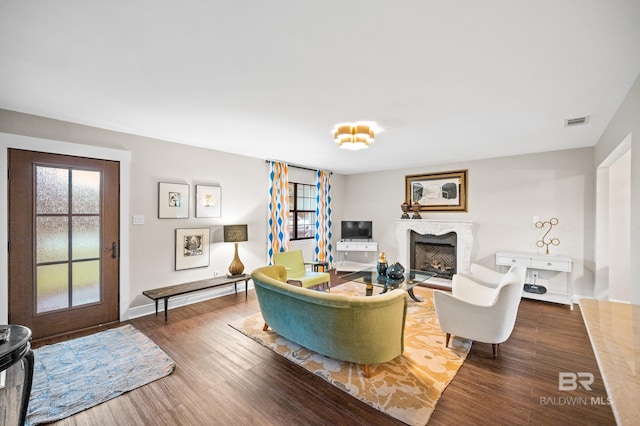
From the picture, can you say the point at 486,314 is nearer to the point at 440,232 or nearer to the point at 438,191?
the point at 440,232

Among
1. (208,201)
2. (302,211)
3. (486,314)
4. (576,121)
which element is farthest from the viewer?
(302,211)

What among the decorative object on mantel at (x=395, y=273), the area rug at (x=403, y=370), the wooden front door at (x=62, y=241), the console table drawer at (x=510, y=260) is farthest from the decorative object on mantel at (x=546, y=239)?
the wooden front door at (x=62, y=241)

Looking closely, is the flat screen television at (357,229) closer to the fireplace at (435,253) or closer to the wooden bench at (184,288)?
the fireplace at (435,253)

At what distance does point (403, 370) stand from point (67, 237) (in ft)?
13.3

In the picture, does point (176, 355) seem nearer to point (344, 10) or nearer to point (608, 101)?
point (344, 10)

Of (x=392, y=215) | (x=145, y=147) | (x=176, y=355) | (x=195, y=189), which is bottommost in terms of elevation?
(x=176, y=355)

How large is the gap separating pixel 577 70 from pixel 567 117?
50.5 inches

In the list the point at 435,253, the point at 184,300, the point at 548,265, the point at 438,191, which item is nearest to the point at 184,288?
the point at 184,300

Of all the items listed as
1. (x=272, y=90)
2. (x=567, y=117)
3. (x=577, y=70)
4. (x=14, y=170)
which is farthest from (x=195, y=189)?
(x=567, y=117)

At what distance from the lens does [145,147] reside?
12.7 ft

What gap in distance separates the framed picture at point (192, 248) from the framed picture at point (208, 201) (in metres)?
0.28

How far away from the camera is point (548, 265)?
4316 millimetres

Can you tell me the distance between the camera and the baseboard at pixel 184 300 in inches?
150

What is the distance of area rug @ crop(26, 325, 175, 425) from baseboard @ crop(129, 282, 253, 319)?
0.56m
